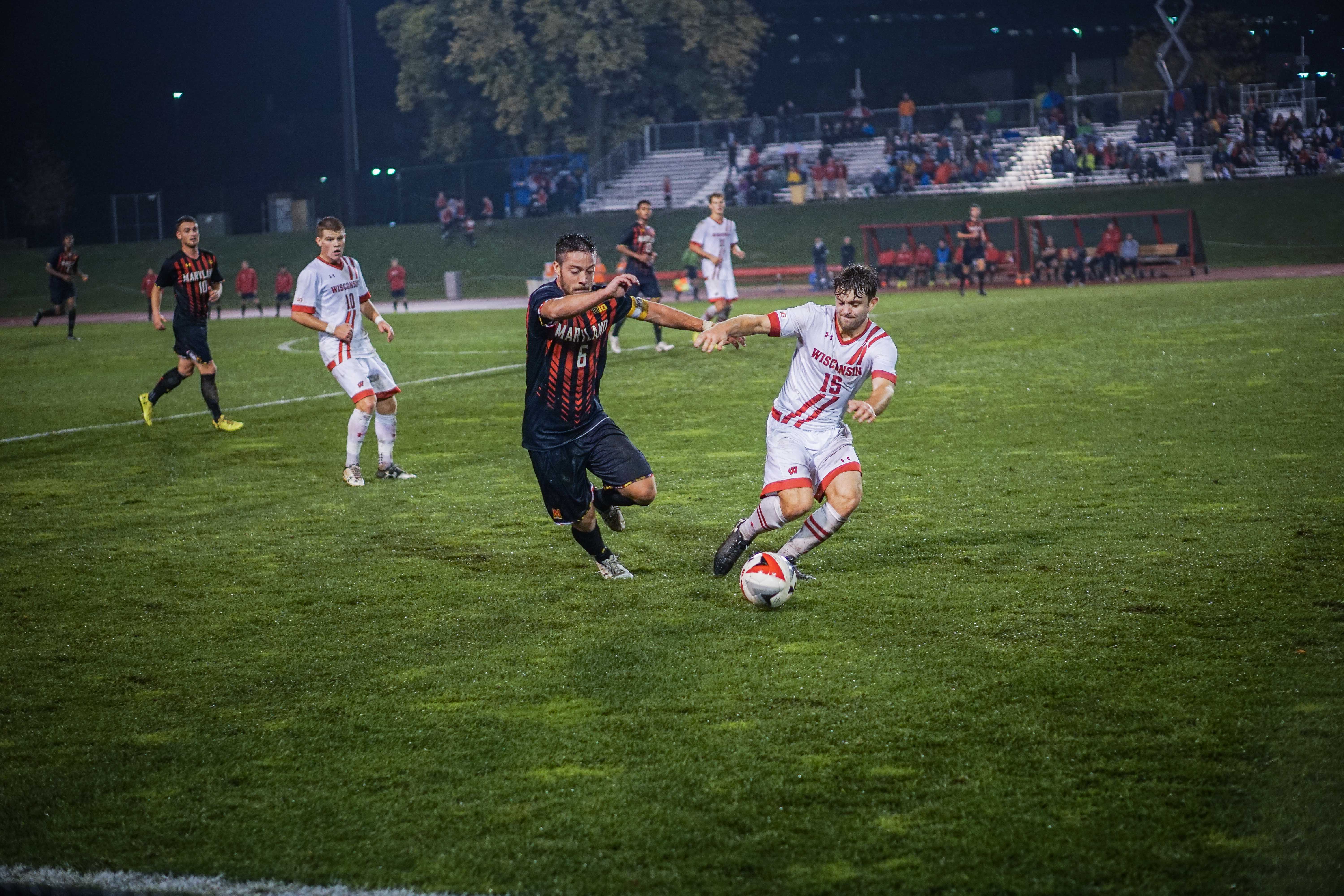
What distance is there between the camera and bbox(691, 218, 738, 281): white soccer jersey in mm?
21031

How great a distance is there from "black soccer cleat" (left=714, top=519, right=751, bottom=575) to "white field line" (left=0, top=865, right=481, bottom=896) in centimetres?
372

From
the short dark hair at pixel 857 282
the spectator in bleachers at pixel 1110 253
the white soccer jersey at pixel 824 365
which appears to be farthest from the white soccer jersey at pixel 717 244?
the spectator in bleachers at pixel 1110 253

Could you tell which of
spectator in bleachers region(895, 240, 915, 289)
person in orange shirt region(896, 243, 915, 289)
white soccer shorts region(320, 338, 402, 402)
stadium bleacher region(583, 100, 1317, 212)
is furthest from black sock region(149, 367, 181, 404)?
stadium bleacher region(583, 100, 1317, 212)

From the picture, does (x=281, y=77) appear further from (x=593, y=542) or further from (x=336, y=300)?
(x=593, y=542)

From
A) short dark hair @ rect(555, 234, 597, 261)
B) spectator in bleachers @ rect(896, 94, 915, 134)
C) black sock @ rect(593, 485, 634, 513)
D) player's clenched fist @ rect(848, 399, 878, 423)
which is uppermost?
spectator in bleachers @ rect(896, 94, 915, 134)

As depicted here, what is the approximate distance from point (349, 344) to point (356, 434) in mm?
764

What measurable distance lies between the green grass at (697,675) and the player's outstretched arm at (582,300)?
5.19ft

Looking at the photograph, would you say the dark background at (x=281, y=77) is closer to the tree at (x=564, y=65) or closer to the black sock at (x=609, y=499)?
the tree at (x=564, y=65)

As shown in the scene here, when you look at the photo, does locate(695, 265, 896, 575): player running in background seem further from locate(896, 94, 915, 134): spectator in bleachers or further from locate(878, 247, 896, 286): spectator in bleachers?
locate(896, 94, 915, 134): spectator in bleachers

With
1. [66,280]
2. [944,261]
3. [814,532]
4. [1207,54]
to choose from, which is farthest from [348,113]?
[814,532]

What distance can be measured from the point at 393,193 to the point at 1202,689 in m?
52.9

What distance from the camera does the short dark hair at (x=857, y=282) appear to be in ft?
22.5

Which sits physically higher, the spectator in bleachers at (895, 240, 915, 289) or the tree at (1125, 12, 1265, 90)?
the tree at (1125, 12, 1265, 90)

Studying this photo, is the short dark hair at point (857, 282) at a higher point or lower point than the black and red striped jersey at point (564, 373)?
higher
